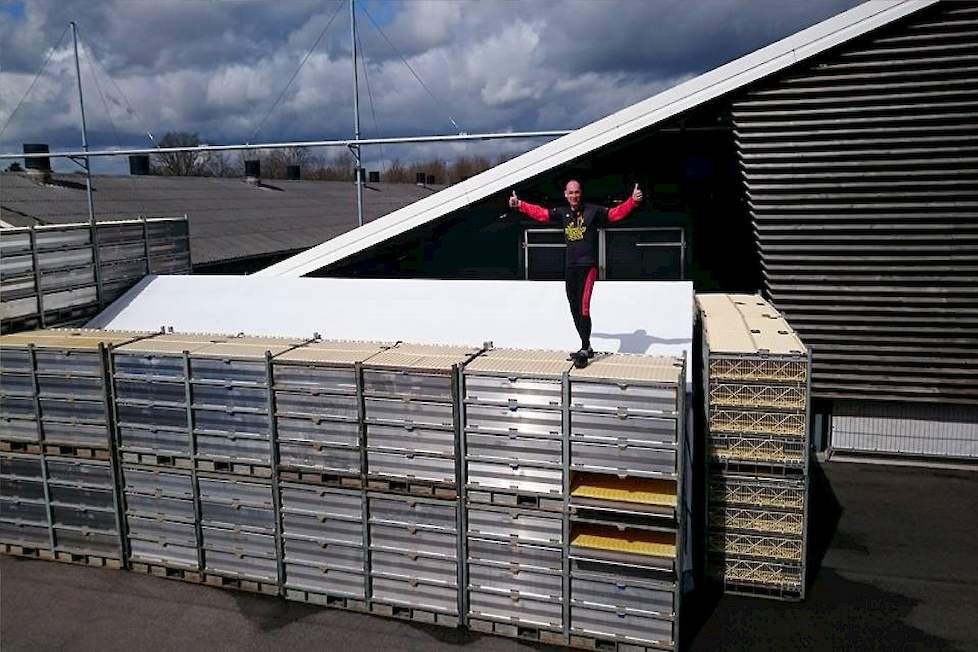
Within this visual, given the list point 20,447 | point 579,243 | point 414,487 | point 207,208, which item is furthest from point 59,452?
point 207,208

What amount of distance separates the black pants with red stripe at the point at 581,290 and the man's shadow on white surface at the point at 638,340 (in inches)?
95.3

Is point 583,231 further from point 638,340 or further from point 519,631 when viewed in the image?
point 519,631

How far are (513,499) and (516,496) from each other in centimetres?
6

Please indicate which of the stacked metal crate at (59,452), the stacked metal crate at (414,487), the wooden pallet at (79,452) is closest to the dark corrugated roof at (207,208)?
the stacked metal crate at (59,452)

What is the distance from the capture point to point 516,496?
10.4 metres

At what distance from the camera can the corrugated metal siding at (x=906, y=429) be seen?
1795 cm

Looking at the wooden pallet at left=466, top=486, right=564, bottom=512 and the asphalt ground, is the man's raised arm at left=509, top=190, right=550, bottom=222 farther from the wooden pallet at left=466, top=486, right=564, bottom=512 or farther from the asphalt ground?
the asphalt ground

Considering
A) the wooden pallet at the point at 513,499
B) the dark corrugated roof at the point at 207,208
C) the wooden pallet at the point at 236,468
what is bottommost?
the wooden pallet at the point at 513,499

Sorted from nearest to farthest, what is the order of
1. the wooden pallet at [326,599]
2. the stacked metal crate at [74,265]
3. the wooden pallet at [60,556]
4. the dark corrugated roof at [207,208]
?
1. the wooden pallet at [326,599]
2. the wooden pallet at [60,556]
3. the stacked metal crate at [74,265]
4. the dark corrugated roof at [207,208]

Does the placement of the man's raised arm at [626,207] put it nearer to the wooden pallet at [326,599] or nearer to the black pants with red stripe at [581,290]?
the black pants with red stripe at [581,290]

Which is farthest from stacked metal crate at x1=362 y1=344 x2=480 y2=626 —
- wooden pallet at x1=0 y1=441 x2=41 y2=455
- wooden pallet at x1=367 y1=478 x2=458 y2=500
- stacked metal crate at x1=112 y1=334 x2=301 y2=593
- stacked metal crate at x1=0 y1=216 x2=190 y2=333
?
stacked metal crate at x1=0 y1=216 x2=190 y2=333

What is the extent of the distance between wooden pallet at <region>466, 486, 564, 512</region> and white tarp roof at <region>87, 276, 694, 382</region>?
12.8 ft

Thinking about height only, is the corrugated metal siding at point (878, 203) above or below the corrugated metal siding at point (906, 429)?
above

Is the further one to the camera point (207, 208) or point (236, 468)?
point (207, 208)
